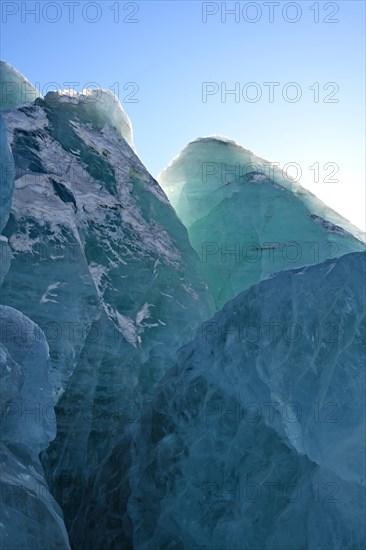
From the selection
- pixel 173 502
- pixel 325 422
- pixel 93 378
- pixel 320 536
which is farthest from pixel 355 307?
pixel 93 378

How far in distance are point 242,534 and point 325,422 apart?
0.61 meters

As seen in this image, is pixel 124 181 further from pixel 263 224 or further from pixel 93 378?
pixel 93 378

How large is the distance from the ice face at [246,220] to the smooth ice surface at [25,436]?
208cm

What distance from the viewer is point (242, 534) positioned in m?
2.90

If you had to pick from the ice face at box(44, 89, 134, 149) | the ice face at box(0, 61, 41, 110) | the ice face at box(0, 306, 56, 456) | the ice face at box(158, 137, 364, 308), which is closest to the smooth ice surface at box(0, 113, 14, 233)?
the ice face at box(0, 306, 56, 456)

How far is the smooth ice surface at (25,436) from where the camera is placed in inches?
95.3

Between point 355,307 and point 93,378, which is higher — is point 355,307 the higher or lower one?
the higher one

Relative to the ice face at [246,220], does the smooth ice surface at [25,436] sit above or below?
below

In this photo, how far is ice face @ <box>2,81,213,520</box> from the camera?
3.54m

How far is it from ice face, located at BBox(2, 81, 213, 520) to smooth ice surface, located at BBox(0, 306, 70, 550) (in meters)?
0.40

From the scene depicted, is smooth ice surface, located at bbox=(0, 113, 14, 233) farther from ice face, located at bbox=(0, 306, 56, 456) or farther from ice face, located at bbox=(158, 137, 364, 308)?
ice face, located at bbox=(158, 137, 364, 308)

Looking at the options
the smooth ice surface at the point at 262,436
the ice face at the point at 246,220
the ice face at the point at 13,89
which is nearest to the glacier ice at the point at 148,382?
the smooth ice surface at the point at 262,436

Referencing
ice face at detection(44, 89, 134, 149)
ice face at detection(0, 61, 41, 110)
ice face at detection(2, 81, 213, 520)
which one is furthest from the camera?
ice face at detection(0, 61, 41, 110)

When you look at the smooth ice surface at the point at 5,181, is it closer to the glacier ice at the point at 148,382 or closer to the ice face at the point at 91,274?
the glacier ice at the point at 148,382
